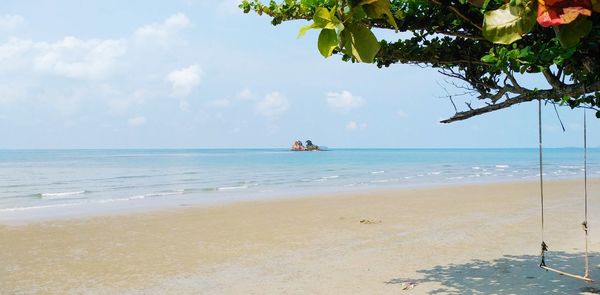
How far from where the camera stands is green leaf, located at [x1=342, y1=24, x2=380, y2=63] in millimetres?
1241

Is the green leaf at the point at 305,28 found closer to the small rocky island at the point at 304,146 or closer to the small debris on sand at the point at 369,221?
the small debris on sand at the point at 369,221

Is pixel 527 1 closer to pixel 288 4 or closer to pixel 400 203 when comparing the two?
pixel 288 4

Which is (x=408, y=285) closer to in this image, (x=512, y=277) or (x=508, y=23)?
(x=512, y=277)

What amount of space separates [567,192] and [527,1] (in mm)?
24420

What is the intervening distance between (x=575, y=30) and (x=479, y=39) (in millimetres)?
4512

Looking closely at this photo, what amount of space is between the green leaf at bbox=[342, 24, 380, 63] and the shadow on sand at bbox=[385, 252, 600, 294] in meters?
6.41

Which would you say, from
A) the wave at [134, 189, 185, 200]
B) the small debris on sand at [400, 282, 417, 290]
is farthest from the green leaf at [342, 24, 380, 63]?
the wave at [134, 189, 185, 200]

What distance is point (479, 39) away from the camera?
5410mm

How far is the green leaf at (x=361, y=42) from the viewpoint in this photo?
1.24 meters

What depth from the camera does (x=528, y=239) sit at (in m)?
11.0

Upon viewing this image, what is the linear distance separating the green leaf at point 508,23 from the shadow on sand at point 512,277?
637cm

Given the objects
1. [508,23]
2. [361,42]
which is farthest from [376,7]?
[508,23]

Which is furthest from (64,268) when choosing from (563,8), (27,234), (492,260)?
(563,8)

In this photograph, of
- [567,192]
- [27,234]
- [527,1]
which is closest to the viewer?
[527,1]
